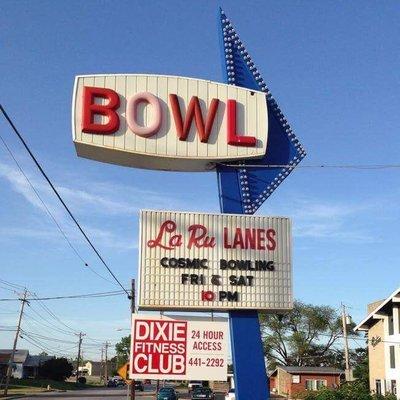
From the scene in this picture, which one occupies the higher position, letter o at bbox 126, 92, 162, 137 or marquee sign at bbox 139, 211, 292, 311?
letter o at bbox 126, 92, 162, 137

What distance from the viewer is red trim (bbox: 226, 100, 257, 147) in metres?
14.2

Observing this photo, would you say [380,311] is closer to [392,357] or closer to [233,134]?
[392,357]

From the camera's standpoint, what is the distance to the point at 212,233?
13742 mm

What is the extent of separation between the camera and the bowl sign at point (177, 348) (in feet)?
44.0

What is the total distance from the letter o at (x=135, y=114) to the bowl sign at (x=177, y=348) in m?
3.99

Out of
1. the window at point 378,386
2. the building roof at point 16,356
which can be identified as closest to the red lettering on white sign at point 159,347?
the window at point 378,386

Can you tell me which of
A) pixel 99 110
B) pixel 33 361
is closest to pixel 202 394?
pixel 99 110

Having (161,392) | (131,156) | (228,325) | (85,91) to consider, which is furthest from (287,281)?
(161,392)

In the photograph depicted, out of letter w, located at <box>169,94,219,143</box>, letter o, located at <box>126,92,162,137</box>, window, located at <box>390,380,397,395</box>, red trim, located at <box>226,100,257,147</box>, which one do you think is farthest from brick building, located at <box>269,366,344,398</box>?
letter o, located at <box>126,92,162,137</box>

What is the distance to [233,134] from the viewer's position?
46.7ft

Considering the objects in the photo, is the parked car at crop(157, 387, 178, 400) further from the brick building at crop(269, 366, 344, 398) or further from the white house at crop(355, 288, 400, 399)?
the brick building at crop(269, 366, 344, 398)

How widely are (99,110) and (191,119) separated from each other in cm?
202

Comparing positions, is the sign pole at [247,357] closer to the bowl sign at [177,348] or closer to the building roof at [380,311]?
the bowl sign at [177,348]

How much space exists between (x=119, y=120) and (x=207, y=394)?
39494mm
